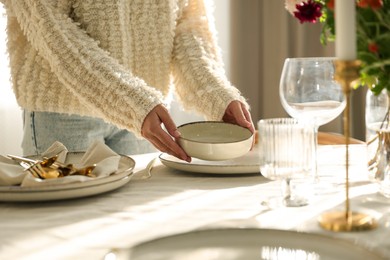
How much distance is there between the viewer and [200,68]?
179 centimetres

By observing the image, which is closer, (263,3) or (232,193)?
(232,193)

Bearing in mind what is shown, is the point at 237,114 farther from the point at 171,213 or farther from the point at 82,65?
the point at 171,213

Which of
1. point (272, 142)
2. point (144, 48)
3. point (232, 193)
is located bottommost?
point (232, 193)

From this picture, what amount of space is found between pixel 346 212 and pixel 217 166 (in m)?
0.38

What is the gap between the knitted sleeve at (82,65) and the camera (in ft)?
4.99

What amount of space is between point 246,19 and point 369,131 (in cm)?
225

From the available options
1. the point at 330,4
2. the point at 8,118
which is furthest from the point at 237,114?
the point at 8,118

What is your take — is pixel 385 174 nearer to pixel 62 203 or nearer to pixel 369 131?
pixel 369 131

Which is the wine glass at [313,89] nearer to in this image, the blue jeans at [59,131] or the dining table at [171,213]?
the dining table at [171,213]

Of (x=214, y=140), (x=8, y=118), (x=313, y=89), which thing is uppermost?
(x=313, y=89)

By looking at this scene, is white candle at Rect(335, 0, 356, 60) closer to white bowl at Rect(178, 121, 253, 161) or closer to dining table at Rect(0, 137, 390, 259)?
dining table at Rect(0, 137, 390, 259)

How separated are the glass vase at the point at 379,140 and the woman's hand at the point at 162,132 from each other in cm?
35

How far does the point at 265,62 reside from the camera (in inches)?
136

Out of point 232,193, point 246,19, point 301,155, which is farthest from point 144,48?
point 246,19
